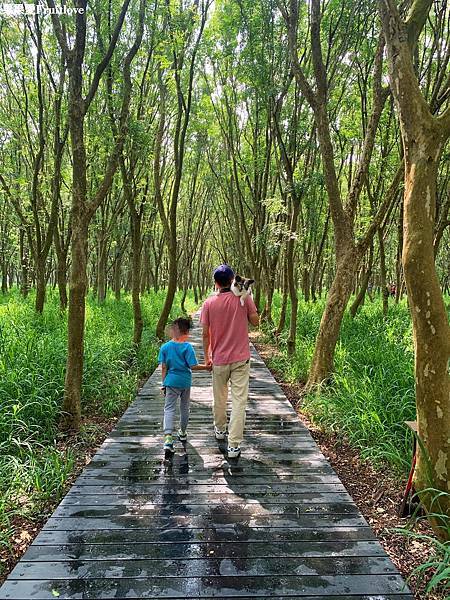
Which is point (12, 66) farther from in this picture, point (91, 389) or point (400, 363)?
point (400, 363)

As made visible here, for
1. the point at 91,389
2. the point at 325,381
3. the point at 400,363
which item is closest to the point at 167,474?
the point at 91,389

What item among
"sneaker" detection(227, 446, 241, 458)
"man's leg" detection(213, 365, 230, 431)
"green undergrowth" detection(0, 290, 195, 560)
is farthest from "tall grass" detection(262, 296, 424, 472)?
"green undergrowth" detection(0, 290, 195, 560)

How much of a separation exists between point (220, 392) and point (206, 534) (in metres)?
1.68

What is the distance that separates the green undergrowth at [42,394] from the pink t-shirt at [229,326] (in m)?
1.80

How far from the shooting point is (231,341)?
4453mm

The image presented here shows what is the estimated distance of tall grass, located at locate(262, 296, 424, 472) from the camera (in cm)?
448

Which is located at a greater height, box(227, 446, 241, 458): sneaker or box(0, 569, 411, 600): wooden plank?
box(227, 446, 241, 458): sneaker

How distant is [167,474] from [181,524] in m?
0.90

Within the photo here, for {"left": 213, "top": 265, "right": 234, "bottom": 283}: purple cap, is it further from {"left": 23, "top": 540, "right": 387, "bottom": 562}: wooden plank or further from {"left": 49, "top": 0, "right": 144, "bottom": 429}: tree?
{"left": 23, "top": 540, "right": 387, "bottom": 562}: wooden plank

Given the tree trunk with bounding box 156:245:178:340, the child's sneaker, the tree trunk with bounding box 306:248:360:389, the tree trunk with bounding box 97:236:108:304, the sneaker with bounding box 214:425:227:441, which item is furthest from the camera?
the tree trunk with bounding box 97:236:108:304

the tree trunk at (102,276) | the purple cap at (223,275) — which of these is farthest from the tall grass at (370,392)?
the tree trunk at (102,276)

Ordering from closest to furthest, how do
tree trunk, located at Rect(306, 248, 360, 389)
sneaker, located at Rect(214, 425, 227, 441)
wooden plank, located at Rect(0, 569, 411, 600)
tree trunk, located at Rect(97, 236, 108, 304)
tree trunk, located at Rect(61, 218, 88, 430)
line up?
wooden plank, located at Rect(0, 569, 411, 600), sneaker, located at Rect(214, 425, 227, 441), tree trunk, located at Rect(61, 218, 88, 430), tree trunk, located at Rect(306, 248, 360, 389), tree trunk, located at Rect(97, 236, 108, 304)

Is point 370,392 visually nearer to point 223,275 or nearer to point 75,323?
point 223,275

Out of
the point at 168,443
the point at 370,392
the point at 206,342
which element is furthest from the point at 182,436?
the point at 370,392
